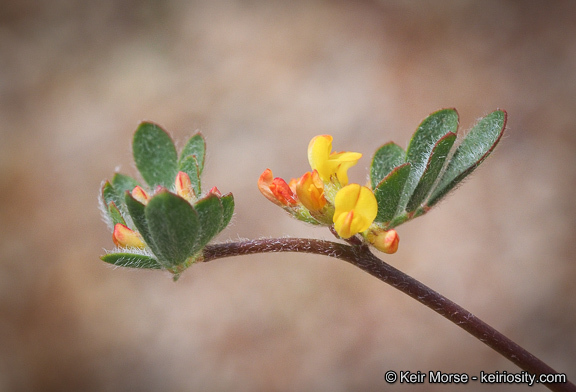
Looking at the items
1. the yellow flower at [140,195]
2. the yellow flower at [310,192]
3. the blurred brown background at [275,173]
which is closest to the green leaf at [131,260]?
the yellow flower at [140,195]

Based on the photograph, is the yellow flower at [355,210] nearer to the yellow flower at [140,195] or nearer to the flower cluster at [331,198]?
the flower cluster at [331,198]

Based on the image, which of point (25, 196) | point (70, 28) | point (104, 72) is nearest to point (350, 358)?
point (25, 196)

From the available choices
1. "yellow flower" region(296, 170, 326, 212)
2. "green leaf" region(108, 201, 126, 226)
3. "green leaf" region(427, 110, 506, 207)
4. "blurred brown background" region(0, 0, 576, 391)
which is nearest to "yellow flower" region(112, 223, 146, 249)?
"green leaf" region(108, 201, 126, 226)

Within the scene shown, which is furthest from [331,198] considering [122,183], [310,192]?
[122,183]

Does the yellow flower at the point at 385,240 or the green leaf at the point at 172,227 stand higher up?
the yellow flower at the point at 385,240

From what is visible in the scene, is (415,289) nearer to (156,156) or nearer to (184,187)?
(184,187)
